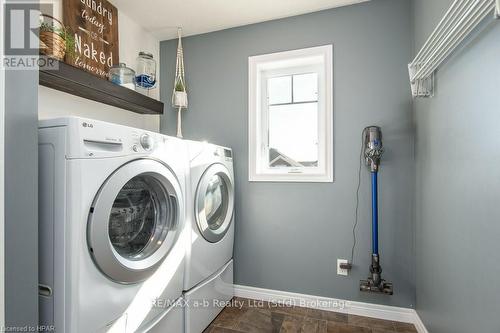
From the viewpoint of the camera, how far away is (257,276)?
204 cm

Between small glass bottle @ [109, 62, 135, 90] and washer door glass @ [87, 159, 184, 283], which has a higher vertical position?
small glass bottle @ [109, 62, 135, 90]

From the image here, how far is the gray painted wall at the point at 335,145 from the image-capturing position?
1.74 meters

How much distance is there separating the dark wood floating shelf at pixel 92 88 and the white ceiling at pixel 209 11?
25.3 inches

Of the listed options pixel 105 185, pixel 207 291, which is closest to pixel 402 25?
pixel 105 185

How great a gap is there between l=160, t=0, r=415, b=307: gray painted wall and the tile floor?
0.14 m

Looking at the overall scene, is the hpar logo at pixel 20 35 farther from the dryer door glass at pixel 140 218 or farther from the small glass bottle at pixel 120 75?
the small glass bottle at pixel 120 75

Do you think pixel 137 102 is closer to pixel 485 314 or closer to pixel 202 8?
pixel 202 8

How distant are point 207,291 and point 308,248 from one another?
2.56 feet

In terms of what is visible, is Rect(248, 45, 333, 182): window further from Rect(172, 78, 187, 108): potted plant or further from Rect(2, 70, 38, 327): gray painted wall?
Rect(2, 70, 38, 327): gray painted wall

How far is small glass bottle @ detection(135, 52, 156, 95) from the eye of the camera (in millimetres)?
1974

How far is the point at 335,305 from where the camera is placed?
1.85m

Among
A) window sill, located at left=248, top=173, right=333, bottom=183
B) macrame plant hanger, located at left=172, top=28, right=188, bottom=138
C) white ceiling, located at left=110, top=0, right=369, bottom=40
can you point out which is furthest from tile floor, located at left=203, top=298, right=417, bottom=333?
white ceiling, located at left=110, top=0, right=369, bottom=40

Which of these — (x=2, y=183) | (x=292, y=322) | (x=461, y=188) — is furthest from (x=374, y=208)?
(x=2, y=183)

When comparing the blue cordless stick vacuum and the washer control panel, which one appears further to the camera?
the blue cordless stick vacuum
